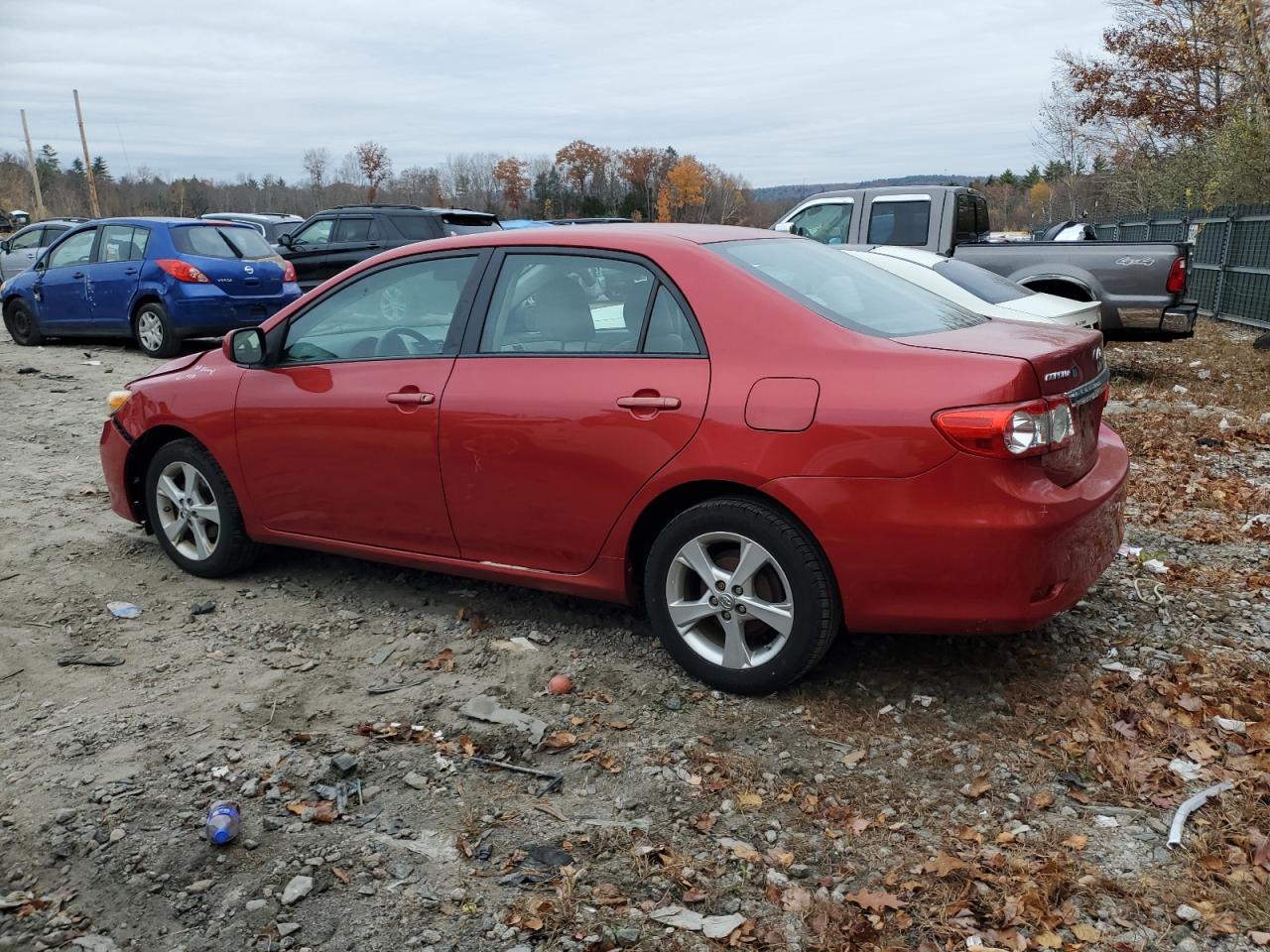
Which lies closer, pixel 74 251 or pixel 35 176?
pixel 74 251

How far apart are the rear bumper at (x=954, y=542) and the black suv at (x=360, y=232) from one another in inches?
488

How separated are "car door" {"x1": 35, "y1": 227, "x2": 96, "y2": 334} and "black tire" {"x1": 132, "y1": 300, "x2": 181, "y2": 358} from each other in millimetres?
902

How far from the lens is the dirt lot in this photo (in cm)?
279

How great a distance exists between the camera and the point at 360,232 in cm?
1611

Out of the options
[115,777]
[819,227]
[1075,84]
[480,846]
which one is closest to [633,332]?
[480,846]

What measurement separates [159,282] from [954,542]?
1164 cm

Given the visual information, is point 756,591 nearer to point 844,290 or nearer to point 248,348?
point 844,290

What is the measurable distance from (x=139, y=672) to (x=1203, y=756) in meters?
3.96

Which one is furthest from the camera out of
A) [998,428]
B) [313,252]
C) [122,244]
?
[313,252]

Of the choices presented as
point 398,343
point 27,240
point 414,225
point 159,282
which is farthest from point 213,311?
point 27,240

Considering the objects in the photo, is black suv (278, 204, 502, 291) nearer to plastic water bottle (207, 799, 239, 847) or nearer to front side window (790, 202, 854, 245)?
front side window (790, 202, 854, 245)

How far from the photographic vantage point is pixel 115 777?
11.4 feet

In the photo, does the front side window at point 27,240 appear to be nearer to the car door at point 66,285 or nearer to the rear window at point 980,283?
the car door at point 66,285

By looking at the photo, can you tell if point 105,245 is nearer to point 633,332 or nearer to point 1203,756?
point 633,332
